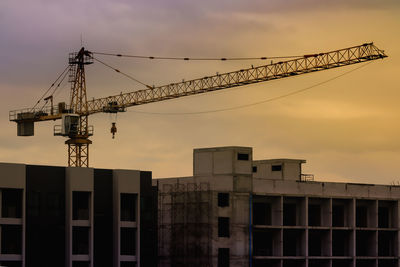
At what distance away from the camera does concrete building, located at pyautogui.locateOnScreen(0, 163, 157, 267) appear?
122688mm

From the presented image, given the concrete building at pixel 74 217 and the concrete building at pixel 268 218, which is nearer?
the concrete building at pixel 74 217

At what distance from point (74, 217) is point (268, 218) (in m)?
31.5

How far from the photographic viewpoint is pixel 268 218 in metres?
147

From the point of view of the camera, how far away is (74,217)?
127 metres

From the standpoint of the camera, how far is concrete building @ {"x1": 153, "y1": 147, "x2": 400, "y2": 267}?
141 meters

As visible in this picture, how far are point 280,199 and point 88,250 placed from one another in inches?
1220

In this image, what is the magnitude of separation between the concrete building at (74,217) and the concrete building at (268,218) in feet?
27.3

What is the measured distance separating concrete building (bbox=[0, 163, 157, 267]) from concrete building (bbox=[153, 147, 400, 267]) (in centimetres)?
831

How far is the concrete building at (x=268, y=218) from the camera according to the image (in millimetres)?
141375

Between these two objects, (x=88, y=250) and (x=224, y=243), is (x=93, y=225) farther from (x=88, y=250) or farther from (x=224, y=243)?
(x=224, y=243)

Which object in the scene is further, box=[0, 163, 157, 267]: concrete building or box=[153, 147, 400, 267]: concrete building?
box=[153, 147, 400, 267]: concrete building

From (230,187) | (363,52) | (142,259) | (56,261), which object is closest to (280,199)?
(230,187)

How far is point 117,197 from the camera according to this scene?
428ft

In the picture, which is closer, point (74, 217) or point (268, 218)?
point (74, 217)
